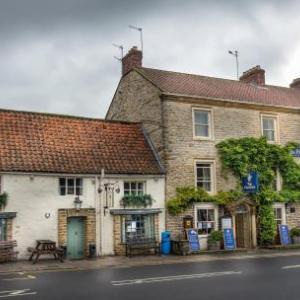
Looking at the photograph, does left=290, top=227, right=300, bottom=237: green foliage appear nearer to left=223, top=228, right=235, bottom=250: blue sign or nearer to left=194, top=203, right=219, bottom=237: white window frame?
left=223, top=228, right=235, bottom=250: blue sign

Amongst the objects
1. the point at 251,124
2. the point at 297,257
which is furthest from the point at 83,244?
the point at 251,124

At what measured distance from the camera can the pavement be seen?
19062mm

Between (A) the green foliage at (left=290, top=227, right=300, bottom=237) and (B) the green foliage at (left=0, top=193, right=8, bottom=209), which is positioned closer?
(B) the green foliage at (left=0, top=193, right=8, bottom=209)

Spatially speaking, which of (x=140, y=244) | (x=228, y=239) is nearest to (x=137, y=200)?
(x=140, y=244)

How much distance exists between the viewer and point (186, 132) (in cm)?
2662

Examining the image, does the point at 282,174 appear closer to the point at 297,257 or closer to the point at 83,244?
the point at 297,257

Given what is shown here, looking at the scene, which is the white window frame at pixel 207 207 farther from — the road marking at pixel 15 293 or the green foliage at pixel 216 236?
the road marking at pixel 15 293

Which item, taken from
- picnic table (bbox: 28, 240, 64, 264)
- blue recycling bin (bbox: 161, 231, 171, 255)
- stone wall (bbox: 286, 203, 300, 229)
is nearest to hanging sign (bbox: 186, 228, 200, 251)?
blue recycling bin (bbox: 161, 231, 171, 255)

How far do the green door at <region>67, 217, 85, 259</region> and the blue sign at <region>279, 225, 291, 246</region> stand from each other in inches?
457

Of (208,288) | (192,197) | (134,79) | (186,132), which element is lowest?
(208,288)

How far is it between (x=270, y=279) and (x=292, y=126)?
17.0 meters

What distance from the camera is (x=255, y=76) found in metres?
34.2

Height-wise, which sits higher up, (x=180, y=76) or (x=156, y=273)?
(x=180, y=76)

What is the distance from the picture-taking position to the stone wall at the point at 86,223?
2241cm
